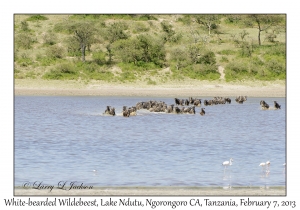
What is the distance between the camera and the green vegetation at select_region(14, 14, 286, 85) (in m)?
43.1

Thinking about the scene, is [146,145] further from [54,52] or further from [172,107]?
[54,52]

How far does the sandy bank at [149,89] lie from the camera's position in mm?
39375

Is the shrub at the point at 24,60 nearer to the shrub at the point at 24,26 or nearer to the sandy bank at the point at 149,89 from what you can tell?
the sandy bank at the point at 149,89

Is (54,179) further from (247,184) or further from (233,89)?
(233,89)

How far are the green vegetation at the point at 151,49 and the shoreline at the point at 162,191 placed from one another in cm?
2713

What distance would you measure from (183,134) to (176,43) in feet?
102

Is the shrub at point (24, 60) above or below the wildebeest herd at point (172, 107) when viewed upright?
above

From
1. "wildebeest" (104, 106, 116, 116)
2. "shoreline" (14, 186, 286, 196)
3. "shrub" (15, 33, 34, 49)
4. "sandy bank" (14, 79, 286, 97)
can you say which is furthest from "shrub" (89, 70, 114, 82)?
"shoreline" (14, 186, 286, 196)

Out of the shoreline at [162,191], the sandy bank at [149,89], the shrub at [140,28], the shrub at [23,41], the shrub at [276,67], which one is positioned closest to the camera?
the shoreline at [162,191]

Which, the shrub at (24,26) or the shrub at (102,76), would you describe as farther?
the shrub at (24,26)

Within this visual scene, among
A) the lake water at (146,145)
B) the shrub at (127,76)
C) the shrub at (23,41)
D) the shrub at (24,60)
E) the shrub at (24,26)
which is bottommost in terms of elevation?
the lake water at (146,145)

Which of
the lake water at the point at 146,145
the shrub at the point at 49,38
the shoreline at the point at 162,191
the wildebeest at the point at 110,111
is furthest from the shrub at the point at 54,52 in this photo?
the shoreline at the point at 162,191

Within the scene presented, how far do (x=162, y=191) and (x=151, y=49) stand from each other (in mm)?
34574

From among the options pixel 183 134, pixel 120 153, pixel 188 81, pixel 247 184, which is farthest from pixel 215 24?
pixel 247 184
